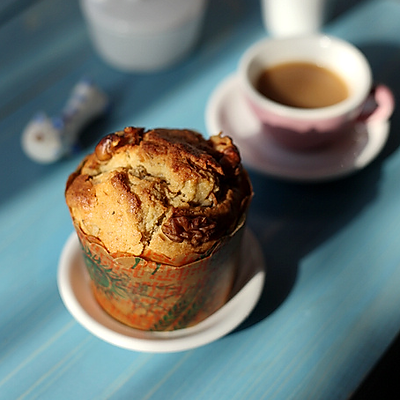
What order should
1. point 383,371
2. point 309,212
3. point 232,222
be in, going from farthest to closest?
point 309,212 → point 383,371 → point 232,222

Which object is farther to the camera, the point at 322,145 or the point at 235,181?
the point at 322,145

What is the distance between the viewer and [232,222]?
0.72 meters

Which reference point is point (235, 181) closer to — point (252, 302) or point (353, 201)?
point (252, 302)

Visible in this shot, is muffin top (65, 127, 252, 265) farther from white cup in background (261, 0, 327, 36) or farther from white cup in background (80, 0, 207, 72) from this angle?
white cup in background (261, 0, 327, 36)

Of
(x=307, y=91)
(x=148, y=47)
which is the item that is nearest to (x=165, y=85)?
(x=148, y=47)

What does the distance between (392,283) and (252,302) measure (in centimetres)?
27

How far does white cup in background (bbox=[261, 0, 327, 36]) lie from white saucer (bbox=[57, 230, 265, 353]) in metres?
0.74

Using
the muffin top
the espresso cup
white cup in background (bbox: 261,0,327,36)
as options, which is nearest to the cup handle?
the espresso cup

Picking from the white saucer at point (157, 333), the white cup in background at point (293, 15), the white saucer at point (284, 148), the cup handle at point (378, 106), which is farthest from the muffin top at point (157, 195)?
the white cup in background at point (293, 15)

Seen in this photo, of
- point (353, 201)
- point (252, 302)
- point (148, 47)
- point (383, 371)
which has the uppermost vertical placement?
point (148, 47)

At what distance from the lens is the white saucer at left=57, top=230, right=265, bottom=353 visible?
761 mm

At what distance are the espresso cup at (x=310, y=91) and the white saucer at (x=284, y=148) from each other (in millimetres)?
21

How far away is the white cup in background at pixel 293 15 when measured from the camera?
4.51 ft

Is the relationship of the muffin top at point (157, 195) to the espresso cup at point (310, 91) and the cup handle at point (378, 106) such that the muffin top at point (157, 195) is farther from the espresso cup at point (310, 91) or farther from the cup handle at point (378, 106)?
the cup handle at point (378, 106)
